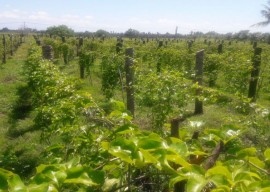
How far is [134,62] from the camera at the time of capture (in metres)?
6.14

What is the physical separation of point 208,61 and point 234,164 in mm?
11880

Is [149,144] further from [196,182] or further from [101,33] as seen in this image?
[101,33]

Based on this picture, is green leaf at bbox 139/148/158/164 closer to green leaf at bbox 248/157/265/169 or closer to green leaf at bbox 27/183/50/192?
green leaf at bbox 27/183/50/192

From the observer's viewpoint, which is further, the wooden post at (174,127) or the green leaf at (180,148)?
the wooden post at (174,127)

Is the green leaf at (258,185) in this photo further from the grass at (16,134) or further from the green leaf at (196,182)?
the grass at (16,134)

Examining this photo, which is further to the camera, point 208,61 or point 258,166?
point 208,61

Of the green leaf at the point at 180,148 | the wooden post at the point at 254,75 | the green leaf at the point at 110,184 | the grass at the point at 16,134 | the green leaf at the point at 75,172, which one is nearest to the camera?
the green leaf at the point at 75,172

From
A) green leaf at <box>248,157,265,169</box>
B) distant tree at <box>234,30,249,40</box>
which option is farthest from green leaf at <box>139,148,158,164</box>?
distant tree at <box>234,30,249,40</box>

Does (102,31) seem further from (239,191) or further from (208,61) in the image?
(239,191)

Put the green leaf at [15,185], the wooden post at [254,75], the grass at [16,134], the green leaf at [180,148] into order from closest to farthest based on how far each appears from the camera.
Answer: the green leaf at [15,185], the green leaf at [180,148], the grass at [16,134], the wooden post at [254,75]

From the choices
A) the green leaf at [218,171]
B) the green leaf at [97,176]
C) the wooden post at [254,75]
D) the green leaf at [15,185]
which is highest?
the green leaf at [218,171]

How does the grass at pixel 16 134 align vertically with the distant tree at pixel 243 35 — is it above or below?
below

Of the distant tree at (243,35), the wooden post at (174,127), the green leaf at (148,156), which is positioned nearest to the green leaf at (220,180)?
the green leaf at (148,156)

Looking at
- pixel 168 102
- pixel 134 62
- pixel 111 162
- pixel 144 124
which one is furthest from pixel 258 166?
pixel 144 124
